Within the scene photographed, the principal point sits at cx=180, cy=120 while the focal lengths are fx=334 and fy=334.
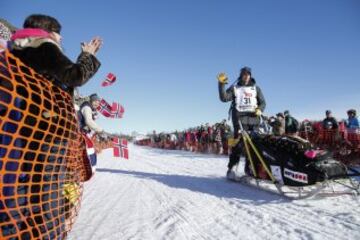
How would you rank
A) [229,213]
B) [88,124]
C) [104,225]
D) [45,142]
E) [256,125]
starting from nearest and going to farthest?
[45,142], [104,225], [229,213], [88,124], [256,125]

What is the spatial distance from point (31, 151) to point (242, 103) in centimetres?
416

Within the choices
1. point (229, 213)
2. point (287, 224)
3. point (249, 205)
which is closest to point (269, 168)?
point (249, 205)

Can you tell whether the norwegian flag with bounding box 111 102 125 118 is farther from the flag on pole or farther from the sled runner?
the sled runner

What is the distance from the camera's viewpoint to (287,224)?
3014 mm

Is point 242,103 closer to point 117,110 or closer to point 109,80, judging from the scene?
point 117,110

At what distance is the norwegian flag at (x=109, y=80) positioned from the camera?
10.2m

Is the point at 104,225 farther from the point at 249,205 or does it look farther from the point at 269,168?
the point at 269,168

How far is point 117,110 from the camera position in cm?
857

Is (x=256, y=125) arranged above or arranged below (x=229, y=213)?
above

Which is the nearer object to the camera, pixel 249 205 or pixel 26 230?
pixel 26 230

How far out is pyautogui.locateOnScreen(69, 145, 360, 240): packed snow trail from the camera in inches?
112

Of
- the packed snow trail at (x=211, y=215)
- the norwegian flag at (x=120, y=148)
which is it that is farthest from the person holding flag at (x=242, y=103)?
the norwegian flag at (x=120, y=148)

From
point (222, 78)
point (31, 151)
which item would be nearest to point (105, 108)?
point (222, 78)

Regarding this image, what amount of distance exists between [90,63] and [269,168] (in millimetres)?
Answer: 3044
